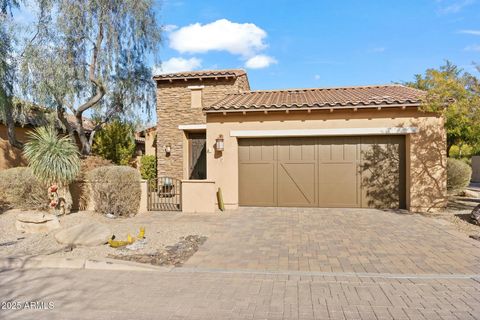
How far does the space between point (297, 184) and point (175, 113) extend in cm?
737

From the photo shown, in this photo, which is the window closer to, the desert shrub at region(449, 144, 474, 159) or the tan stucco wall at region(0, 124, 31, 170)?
the tan stucco wall at region(0, 124, 31, 170)

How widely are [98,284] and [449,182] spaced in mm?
13937

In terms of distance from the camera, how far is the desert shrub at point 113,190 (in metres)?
9.79

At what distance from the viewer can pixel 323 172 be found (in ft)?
36.7

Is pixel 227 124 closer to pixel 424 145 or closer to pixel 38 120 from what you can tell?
pixel 424 145

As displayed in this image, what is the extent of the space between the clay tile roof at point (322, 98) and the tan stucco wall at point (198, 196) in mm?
2762

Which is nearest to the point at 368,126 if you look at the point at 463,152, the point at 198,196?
the point at 198,196

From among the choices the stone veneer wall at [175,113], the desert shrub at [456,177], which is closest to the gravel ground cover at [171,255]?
the stone veneer wall at [175,113]

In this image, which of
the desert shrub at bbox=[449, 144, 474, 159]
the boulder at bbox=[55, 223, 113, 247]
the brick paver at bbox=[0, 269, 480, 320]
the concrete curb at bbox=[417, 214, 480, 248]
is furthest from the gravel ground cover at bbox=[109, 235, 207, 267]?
the desert shrub at bbox=[449, 144, 474, 159]

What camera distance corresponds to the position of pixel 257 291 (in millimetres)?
4488

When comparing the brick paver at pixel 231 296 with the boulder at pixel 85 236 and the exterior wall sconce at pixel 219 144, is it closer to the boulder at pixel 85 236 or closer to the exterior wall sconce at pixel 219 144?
the boulder at pixel 85 236

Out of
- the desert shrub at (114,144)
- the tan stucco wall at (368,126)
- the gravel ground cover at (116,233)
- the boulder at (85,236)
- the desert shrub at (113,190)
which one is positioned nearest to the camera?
the gravel ground cover at (116,233)

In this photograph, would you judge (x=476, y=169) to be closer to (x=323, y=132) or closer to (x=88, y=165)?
(x=323, y=132)

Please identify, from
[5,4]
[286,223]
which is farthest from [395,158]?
[5,4]
